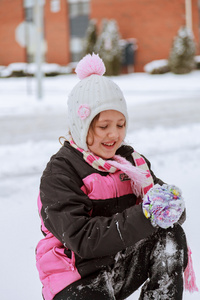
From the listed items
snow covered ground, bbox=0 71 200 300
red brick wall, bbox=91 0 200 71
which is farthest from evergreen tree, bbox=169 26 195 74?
snow covered ground, bbox=0 71 200 300

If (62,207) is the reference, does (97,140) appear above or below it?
above

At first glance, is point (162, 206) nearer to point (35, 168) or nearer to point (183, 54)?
point (35, 168)

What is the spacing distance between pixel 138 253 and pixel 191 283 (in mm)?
281

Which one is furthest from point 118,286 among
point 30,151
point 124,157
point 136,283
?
point 30,151

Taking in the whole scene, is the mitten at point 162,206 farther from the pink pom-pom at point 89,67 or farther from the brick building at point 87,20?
the brick building at point 87,20

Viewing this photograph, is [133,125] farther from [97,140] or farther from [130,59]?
[130,59]

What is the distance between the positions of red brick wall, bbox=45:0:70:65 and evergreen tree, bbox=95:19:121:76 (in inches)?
210

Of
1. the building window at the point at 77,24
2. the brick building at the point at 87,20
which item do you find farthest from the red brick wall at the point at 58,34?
the building window at the point at 77,24

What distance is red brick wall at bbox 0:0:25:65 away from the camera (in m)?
30.9

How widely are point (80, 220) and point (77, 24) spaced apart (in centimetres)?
2908

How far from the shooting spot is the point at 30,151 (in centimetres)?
514

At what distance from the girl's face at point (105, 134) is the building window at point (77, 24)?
91.5ft

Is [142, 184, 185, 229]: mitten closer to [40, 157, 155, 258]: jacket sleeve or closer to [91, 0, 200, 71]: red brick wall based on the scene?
[40, 157, 155, 258]: jacket sleeve

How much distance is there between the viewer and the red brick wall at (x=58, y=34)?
29.1 metres
